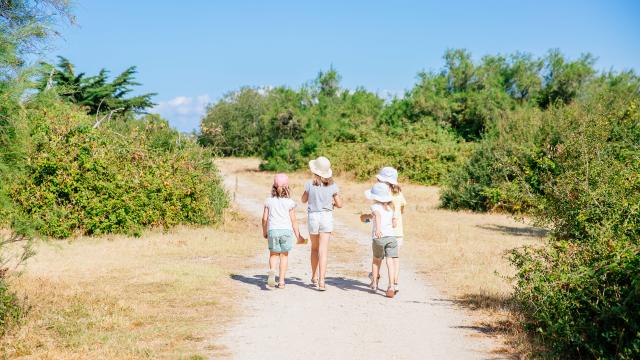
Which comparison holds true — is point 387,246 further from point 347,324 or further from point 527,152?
point 527,152

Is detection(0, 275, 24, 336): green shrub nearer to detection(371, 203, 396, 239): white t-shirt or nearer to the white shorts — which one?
the white shorts

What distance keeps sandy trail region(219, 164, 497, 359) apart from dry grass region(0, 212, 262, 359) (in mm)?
429

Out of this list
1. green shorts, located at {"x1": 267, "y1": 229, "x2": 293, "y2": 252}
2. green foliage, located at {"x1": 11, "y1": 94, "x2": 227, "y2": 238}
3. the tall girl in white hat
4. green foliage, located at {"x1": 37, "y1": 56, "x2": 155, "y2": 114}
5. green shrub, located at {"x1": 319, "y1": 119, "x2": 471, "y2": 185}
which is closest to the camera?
the tall girl in white hat

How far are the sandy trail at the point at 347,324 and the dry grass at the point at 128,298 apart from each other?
429mm

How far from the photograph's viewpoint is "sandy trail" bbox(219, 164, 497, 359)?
265 inches

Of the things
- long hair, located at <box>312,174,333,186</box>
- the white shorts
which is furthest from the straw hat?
the white shorts

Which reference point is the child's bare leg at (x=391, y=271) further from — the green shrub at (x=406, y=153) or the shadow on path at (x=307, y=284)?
the green shrub at (x=406, y=153)

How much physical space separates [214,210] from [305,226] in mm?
2830

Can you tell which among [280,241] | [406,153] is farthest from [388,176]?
[406,153]

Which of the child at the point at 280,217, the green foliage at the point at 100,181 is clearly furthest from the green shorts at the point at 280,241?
the green foliage at the point at 100,181

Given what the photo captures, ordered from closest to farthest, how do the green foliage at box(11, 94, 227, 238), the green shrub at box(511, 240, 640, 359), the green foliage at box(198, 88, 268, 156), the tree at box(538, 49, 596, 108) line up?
the green shrub at box(511, 240, 640, 359)
the green foliage at box(11, 94, 227, 238)
the tree at box(538, 49, 596, 108)
the green foliage at box(198, 88, 268, 156)

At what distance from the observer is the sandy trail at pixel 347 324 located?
6734 mm

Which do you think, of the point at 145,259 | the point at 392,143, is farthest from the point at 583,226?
the point at 392,143

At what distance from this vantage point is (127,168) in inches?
623
